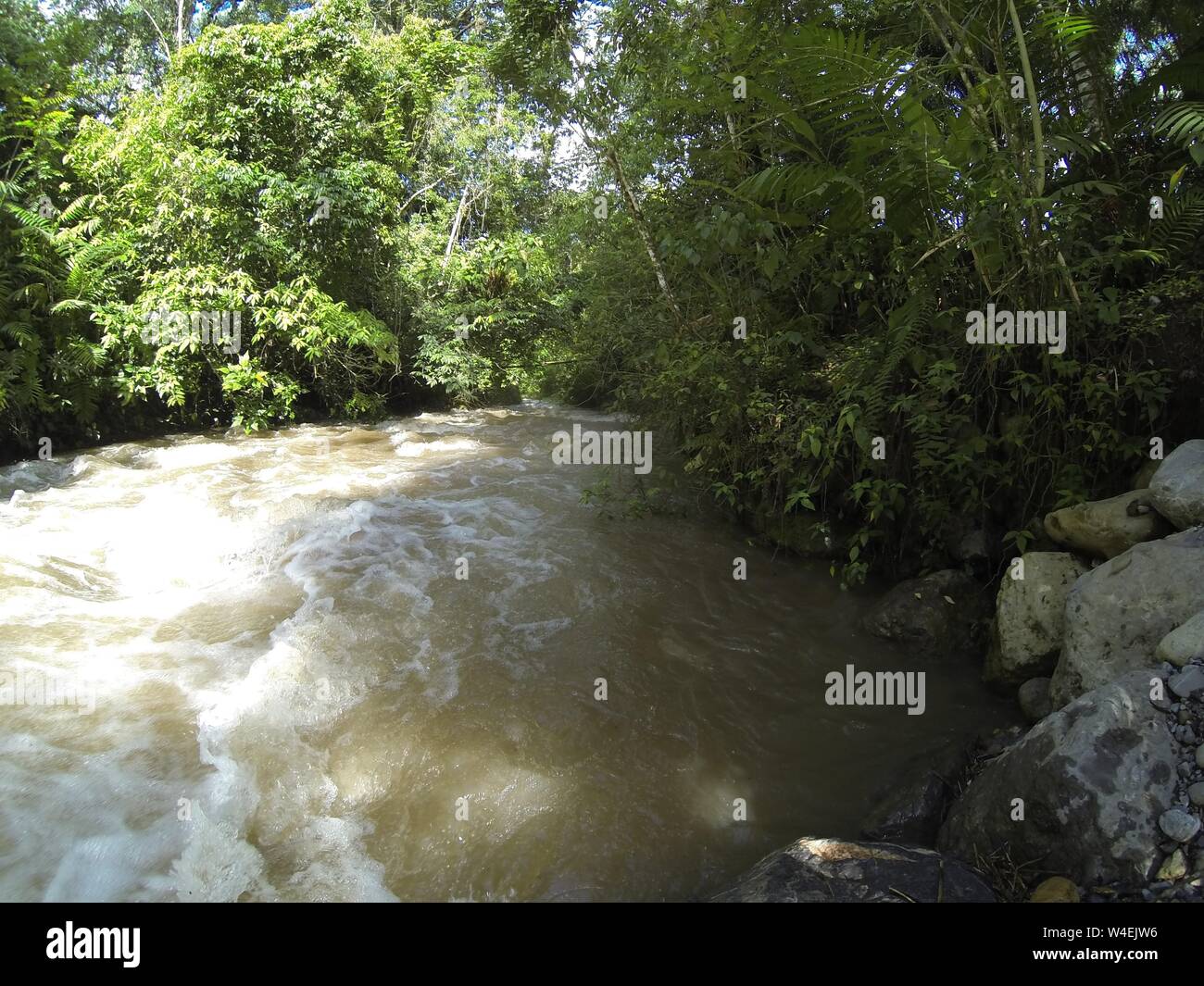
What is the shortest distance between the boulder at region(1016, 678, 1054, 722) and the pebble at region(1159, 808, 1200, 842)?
4.16 ft

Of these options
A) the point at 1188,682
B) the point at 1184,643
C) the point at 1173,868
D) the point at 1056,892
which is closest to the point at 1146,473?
the point at 1184,643

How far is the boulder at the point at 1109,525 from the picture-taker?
3.48 m

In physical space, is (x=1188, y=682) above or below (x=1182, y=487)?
below

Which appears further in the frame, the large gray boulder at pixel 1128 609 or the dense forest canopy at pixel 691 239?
the dense forest canopy at pixel 691 239

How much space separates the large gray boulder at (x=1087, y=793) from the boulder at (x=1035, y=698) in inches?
36.6

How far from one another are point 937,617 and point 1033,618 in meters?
0.72

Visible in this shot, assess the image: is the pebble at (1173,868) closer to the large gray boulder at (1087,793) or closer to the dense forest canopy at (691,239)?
the large gray boulder at (1087,793)

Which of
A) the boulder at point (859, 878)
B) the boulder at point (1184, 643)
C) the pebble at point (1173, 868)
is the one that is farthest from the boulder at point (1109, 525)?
the boulder at point (859, 878)

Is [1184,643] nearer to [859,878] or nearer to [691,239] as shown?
[859,878]

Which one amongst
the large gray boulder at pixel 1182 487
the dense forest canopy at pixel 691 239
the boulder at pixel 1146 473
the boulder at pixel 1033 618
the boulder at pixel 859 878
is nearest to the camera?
the boulder at pixel 859 878

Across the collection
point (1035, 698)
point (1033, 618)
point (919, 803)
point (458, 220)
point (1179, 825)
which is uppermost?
point (458, 220)

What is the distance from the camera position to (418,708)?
12.6 feet
